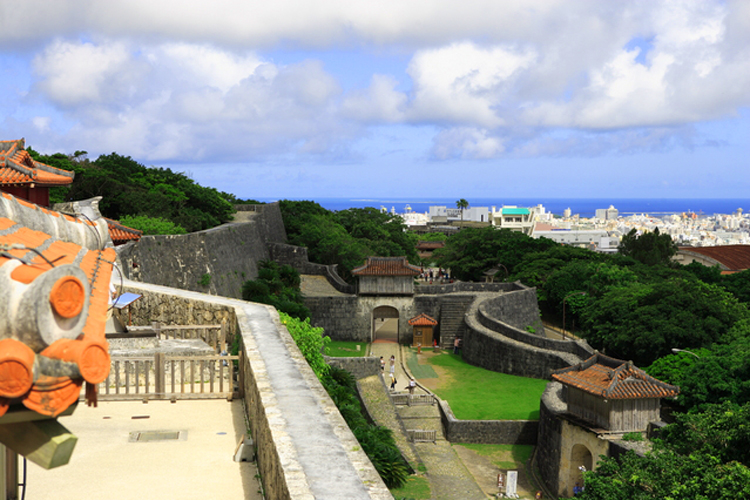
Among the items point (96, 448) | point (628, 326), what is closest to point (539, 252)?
point (628, 326)

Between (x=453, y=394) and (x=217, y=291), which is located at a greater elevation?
(x=217, y=291)

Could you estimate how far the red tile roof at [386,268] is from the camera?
37.7m

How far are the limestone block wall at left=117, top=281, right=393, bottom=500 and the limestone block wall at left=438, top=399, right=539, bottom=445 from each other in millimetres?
15243

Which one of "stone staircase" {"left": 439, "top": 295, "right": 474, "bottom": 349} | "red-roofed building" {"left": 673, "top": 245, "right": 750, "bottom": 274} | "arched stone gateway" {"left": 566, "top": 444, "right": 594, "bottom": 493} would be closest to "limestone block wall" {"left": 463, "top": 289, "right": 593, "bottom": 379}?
"stone staircase" {"left": 439, "top": 295, "right": 474, "bottom": 349}

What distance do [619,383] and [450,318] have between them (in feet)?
61.1

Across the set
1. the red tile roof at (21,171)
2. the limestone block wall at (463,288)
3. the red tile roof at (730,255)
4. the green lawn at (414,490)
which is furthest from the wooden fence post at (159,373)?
the red tile roof at (730,255)

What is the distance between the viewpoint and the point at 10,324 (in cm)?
294

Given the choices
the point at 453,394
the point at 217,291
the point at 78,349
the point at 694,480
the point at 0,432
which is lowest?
the point at 453,394

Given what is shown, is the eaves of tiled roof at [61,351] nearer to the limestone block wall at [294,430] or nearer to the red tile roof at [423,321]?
the limestone block wall at [294,430]

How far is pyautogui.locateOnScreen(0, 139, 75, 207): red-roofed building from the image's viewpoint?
15.8m

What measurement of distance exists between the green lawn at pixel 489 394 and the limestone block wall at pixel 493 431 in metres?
0.66

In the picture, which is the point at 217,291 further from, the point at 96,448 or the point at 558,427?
the point at 96,448

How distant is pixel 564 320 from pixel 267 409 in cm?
3885

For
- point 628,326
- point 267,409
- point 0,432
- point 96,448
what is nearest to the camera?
point 0,432
